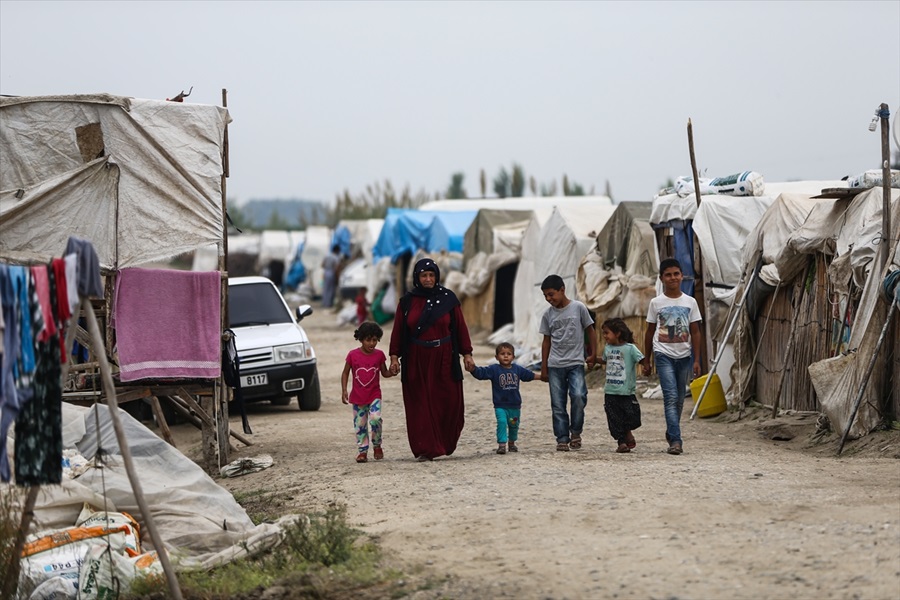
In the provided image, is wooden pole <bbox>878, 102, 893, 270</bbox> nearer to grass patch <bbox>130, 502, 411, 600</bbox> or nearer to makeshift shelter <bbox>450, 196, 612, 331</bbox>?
grass patch <bbox>130, 502, 411, 600</bbox>

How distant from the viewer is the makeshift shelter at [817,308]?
401 inches

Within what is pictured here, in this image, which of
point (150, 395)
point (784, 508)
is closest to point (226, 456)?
point (150, 395)

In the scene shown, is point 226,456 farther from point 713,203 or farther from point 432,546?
point 713,203

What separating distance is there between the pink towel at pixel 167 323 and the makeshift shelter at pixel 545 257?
972cm

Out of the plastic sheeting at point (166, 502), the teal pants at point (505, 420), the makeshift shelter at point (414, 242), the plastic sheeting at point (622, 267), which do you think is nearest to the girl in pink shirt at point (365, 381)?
Answer: the teal pants at point (505, 420)

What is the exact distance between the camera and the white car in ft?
47.9

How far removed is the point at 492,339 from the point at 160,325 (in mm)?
14880

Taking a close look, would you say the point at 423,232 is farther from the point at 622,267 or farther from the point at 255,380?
the point at 255,380

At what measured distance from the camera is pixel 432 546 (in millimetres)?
6922

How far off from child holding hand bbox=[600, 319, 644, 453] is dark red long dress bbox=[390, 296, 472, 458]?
43.8 inches

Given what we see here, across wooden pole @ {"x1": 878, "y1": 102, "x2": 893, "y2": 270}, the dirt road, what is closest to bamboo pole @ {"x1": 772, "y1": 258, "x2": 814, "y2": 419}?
the dirt road

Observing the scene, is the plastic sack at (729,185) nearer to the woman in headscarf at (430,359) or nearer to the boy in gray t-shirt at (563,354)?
the boy in gray t-shirt at (563,354)

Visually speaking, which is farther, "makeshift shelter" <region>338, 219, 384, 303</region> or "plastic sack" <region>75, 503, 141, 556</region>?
"makeshift shelter" <region>338, 219, 384, 303</region>

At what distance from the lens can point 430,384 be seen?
9.92m
